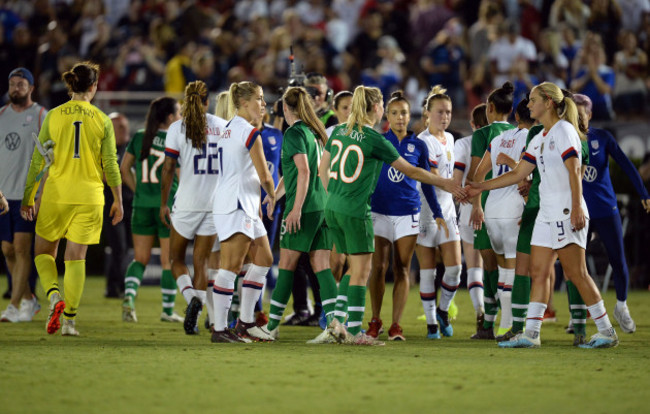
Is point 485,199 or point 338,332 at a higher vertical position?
point 485,199

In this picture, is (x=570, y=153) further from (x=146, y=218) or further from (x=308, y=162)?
(x=146, y=218)

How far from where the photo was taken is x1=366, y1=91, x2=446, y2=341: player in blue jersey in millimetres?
9695

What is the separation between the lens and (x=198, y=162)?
392 inches

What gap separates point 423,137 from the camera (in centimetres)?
1023

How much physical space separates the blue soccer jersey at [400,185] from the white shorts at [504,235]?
72 centimetres

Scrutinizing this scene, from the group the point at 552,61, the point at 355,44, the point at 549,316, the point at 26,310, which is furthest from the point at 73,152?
the point at 355,44

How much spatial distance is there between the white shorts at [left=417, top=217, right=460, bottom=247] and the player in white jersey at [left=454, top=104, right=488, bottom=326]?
0.18 metres

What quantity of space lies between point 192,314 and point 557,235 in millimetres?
3423

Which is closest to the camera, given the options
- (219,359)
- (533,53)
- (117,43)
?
(219,359)

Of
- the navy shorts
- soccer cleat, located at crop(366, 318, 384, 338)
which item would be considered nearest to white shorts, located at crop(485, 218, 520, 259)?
soccer cleat, located at crop(366, 318, 384, 338)

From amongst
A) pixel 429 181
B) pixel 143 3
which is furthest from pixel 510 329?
pixel 143 3

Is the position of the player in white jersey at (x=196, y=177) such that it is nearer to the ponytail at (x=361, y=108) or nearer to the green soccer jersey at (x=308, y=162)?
the green soccer jersey at (x=308, y=162)

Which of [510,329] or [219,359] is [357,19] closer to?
[510,329]

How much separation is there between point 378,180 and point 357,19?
1277cm
